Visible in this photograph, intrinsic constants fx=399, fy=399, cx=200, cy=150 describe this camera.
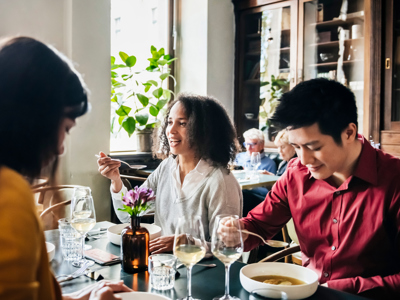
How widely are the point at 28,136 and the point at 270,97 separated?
14.2ft

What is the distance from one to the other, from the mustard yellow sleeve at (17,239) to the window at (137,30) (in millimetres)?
3689

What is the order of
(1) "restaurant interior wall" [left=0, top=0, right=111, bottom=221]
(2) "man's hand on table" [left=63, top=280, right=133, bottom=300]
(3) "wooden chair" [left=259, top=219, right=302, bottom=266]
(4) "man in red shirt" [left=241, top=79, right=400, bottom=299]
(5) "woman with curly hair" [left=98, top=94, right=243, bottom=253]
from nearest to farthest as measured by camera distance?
(2) "man's hand on table" [left=63, top=280, right=133, bottom=300], (4) "man in red shirt" [left=241, top=79, right=400, bottom=299], (3) "wooden chair" [left=259, top=219, right=302, bottom=266], (5) "woman with curly hair" [left=98, top=94, right=243, bottom=253], (1) "restaurant interior wall" [left=0, top=0, right=111, bottom=221]

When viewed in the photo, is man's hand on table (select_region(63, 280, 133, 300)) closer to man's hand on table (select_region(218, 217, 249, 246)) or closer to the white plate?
the white plate

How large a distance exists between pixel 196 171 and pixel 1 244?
137cm

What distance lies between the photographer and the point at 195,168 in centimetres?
185

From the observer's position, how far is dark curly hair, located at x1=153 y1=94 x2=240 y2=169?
1.89m

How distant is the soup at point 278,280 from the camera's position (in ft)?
3.59

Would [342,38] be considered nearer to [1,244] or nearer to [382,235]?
[382,235]

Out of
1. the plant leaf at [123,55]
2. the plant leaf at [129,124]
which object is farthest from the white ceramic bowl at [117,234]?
the plant leaf at [123,55]

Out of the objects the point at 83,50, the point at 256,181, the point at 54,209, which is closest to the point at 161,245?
the point at 54,209

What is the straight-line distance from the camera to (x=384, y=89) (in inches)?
148

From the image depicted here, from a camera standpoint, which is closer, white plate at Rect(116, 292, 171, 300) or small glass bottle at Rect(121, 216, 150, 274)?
white plate at Rect(116, 292, 171, 300)

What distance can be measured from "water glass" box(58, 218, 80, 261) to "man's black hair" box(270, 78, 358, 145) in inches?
32.6

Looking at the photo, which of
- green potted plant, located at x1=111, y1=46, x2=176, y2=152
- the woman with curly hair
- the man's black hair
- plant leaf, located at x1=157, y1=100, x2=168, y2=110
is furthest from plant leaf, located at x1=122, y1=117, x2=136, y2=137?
the man's black hair
